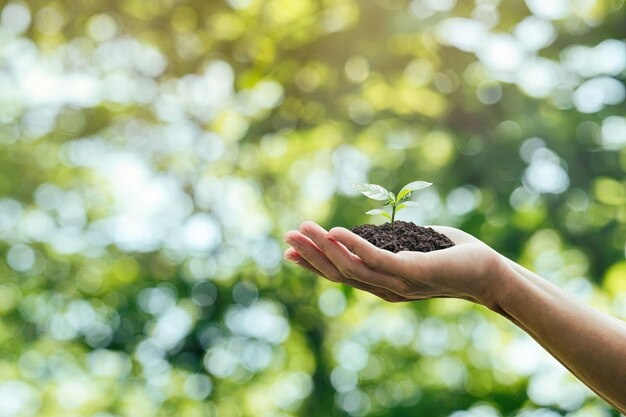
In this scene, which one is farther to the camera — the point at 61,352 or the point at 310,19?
the point at 61,352

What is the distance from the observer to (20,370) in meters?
4.43

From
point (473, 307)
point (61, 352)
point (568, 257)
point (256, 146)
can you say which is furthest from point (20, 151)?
point (568, 257)

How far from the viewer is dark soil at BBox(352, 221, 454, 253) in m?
1.48

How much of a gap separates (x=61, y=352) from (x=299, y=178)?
1.76 metres

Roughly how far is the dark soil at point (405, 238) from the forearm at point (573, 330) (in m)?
0.17

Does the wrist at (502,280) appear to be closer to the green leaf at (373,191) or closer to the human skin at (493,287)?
the human skin at (493,287)

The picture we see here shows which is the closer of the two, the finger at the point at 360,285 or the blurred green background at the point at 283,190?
the finger at the point at 360,285

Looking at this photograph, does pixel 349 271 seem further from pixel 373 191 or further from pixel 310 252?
pixel 373 191

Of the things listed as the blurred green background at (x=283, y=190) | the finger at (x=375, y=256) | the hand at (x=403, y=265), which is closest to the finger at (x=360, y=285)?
the hand at (x=403, y=265)

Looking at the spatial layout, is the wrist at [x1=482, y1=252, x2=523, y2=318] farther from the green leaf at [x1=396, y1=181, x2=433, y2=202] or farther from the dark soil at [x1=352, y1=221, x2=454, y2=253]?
the green leaf at [x1=396, y1=181, x2=433, y2=202]

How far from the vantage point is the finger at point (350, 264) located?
50.3 inches

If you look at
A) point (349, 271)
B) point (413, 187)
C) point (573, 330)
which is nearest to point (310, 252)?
point (349, 271)

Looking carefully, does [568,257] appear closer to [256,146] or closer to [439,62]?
→ [439,62]

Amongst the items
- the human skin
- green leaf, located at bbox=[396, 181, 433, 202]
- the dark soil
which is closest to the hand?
the human skin
